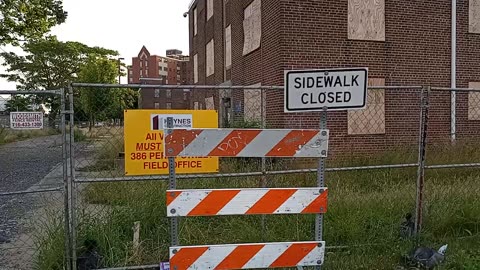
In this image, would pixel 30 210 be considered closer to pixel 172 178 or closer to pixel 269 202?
pixel 172 178

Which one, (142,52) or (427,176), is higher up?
(142,52)

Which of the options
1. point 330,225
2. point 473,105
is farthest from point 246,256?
point 473,105

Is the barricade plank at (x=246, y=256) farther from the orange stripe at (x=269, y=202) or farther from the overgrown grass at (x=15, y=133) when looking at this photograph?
the overgrown grass at (x=15, y=133)

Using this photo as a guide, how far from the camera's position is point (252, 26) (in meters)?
13.7

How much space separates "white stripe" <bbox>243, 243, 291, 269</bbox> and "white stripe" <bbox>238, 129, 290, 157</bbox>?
82 cm

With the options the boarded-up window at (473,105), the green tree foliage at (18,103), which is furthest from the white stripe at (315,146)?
the boarded-up window at (473,105)

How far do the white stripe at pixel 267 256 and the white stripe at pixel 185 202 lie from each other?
0.71 meters

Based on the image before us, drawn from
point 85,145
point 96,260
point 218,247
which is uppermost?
point 85,145

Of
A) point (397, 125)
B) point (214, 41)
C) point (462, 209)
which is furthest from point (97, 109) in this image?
point (214, 41)

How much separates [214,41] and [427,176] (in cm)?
1529

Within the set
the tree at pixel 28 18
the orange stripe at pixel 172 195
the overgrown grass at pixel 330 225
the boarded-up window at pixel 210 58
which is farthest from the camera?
the boarded-up window at pixel 210 58

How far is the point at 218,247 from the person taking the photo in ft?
10.8

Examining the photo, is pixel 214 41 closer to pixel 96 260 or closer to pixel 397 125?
pixel 397 125

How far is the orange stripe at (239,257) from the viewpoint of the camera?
3326mm
